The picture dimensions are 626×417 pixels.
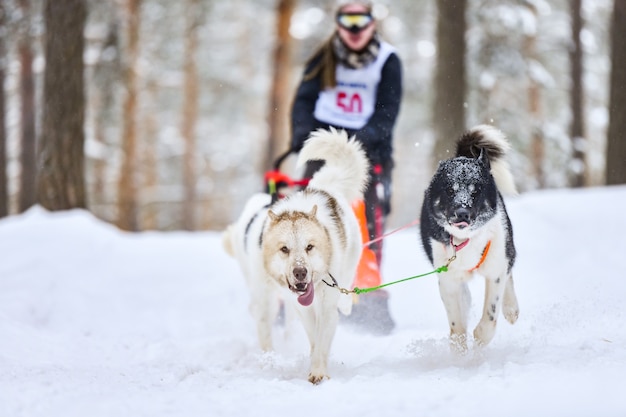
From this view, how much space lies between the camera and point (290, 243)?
143 inches

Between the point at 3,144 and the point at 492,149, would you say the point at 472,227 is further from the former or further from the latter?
the point at 3,144

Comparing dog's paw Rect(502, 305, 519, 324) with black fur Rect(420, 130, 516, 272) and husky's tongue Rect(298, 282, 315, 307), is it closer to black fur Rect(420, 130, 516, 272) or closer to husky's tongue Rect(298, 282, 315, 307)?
black fur Rect(420, 130, 516, 272)

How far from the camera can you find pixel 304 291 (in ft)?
11.7

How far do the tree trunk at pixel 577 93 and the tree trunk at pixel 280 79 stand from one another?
6.16m

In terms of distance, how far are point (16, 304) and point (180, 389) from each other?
2.90m

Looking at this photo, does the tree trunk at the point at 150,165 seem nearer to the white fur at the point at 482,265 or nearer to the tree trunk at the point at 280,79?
the tree trunk at the point at 280,79

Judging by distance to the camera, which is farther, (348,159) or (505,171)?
(348,159)

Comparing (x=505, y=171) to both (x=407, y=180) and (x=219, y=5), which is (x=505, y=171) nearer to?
(x=219, y=5)

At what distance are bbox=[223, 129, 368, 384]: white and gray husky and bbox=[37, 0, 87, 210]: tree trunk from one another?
13.2 ft

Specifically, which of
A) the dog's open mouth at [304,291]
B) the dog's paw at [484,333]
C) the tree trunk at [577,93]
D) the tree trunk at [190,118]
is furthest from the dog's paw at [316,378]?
the tree trunk at [190,118]

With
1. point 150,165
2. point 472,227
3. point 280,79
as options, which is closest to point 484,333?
point 472,227

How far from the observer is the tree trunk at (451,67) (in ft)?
29.5

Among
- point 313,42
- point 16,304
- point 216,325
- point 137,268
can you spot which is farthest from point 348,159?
point 313,42

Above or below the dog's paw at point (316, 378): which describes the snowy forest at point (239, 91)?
above
